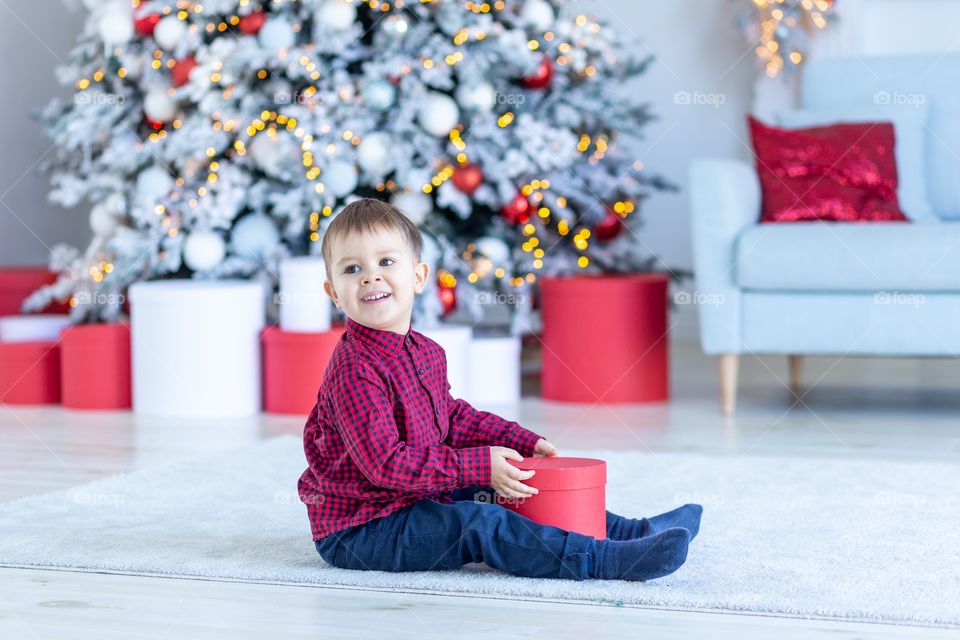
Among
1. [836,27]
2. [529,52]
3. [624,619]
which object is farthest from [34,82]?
[624,619]

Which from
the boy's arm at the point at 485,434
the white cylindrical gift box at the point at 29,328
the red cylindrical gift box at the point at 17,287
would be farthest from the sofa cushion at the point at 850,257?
the red cylindrical gift box at the point at 17,287

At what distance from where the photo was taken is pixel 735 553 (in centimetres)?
164

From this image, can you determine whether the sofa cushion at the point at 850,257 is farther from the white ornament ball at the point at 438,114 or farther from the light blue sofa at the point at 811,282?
the white ornament ball at the point at 438,114

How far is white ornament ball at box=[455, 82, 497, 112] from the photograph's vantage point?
3.13 m

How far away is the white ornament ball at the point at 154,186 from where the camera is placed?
3195 millimetres

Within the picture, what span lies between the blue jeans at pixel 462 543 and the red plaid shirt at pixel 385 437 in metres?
0.02

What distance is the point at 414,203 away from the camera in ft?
10.4

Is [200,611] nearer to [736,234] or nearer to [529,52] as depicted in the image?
[736,234]

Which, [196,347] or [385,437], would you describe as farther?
[196,347]

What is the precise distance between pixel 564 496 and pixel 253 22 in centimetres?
198

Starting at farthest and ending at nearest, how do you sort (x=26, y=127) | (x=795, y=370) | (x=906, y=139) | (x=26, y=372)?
1. (x=26, y=127)
2. (x=795, y=370)
3. (x=906, y=139)
4. (x=26, y=372)

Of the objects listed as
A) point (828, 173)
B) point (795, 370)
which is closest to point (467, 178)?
point (828, 173)

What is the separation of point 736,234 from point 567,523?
59.6 inches

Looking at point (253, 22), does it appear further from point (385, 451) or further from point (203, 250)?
point (385, 451)
